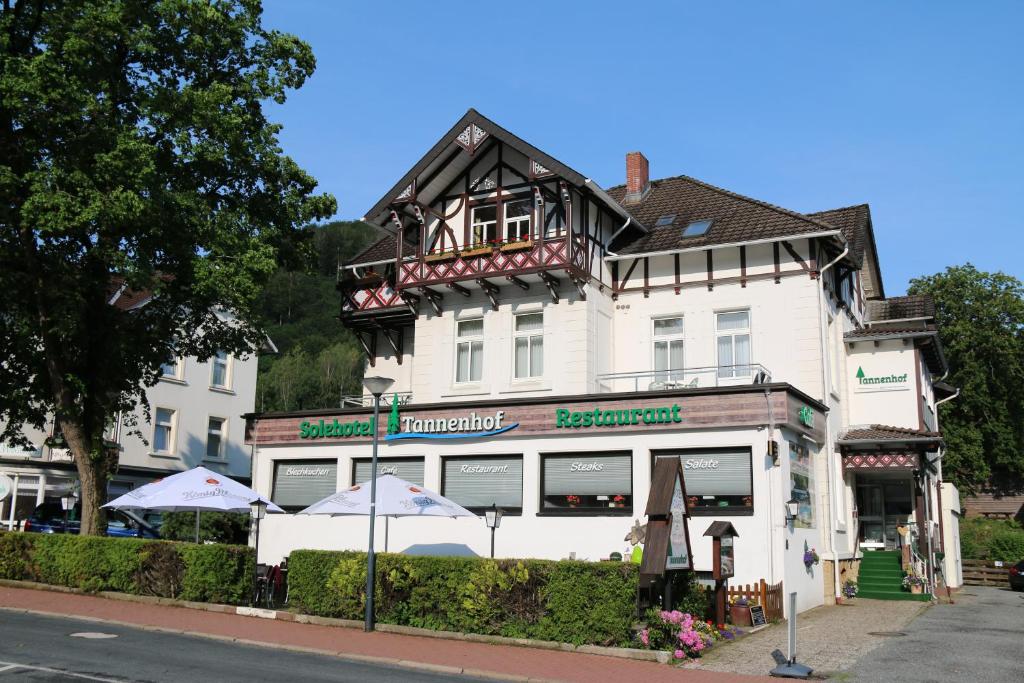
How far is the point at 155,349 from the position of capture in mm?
25531

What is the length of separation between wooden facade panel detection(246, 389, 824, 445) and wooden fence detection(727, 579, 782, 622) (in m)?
3.61

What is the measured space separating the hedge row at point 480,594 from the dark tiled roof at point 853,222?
591 inches

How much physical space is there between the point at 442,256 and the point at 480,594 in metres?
12.4

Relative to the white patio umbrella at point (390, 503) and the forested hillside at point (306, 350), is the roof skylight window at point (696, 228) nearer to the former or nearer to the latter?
the white patio umbrella at point (390, 503)

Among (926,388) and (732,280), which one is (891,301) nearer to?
(926,388)

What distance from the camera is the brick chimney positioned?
30.6 metres

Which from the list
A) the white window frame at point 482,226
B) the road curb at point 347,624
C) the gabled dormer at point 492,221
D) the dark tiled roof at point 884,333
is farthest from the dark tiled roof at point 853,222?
the road curb at point 347,624

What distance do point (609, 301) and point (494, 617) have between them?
1272cm

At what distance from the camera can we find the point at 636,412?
2189 cm

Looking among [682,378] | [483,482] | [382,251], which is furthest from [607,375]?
[382,251]

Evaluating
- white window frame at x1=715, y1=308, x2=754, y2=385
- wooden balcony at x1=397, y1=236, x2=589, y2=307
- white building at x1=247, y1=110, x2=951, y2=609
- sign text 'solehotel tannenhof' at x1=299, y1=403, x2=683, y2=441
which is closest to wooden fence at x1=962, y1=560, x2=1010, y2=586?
white building at x1=247, y1=110, x2=951, y2=609

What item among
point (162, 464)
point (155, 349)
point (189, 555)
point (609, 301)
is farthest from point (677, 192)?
point (162, 464)

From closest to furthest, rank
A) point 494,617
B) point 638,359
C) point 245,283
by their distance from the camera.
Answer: point 494,617, point 245,283, point 638,359

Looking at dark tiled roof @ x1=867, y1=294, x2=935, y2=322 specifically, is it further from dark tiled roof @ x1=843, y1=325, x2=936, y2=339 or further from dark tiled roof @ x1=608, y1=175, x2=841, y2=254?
dark tiled roof @ x1=608, y1=175, x2=841, y2=254
